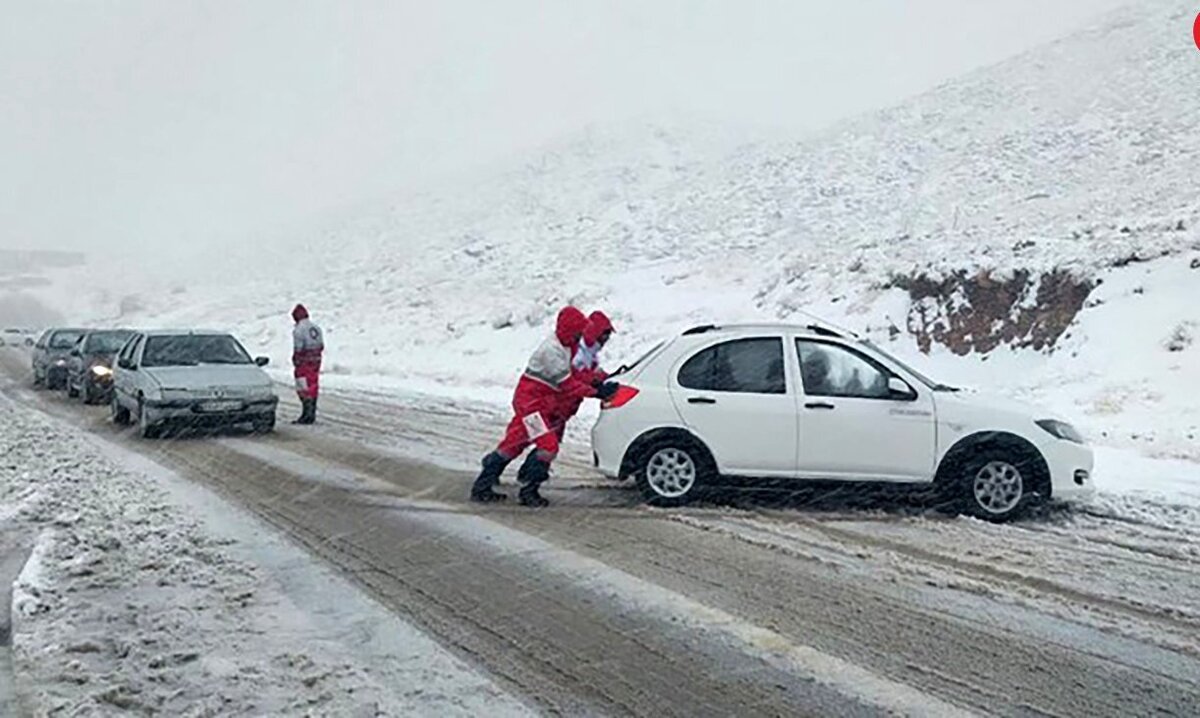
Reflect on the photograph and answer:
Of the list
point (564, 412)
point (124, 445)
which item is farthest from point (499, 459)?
point (124, 445)

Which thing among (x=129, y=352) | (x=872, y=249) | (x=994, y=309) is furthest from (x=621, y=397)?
(x=872, y=249)

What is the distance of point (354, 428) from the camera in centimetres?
1466

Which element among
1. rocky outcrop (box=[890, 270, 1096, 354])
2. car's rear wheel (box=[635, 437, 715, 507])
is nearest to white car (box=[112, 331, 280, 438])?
car's rear wheel (box=[635, 437, 715, 507])

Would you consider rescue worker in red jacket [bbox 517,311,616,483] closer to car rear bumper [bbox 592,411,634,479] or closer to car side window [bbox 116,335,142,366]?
car rear bumper [bbox 592,411,634,479]

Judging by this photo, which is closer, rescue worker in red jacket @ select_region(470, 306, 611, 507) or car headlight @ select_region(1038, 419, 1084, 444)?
car headlight @ select_region(1038, 419, 1084, 444)

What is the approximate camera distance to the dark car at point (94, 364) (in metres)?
18.8

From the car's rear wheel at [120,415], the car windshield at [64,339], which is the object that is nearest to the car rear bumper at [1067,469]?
the car's rear wheel at [120,415]

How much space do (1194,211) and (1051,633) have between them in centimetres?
1819

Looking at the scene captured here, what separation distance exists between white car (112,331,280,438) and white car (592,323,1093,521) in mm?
6720

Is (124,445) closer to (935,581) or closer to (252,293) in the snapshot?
(935,581)

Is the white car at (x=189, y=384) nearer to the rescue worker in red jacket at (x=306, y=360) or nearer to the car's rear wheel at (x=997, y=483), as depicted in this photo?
the rescue worker in red jacket at (x=306, y=360)

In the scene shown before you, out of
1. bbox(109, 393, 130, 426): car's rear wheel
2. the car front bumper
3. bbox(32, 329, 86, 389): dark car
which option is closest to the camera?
the car front bumper

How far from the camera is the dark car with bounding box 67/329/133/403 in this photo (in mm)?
18797

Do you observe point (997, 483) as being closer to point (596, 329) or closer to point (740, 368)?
point (740, 368)
